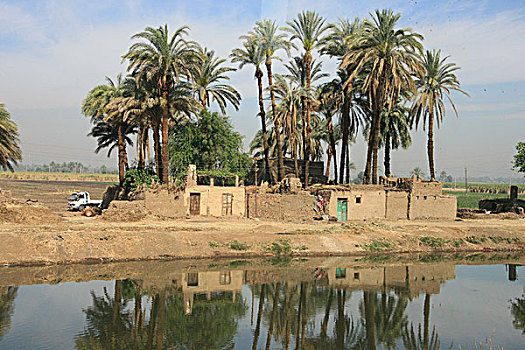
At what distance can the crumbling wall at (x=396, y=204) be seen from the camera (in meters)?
36.3

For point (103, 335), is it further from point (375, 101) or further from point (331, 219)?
point (375, 101)

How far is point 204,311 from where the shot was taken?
18.5 metres

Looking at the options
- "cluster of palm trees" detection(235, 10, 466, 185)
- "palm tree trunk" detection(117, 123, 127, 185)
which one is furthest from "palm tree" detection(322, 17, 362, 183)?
"palm tree trunk" detection(117, 123, 127, 185)

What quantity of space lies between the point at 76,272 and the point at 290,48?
26330 millimetres

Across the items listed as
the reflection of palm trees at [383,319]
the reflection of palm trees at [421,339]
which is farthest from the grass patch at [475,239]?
the reflection of palm trees at [421,339]

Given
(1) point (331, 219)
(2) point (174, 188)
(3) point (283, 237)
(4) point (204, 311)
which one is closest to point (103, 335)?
(4) point (204, 311)

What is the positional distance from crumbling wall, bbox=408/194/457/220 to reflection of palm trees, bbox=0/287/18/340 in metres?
27.1

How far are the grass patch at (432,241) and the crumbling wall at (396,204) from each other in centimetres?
484

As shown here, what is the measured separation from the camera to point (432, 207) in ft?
123

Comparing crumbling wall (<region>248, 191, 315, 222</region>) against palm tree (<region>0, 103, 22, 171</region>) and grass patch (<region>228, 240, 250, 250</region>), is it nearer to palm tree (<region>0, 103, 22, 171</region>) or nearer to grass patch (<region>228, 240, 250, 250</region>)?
grass patch (<region>228, 240, 250, 250</region>)

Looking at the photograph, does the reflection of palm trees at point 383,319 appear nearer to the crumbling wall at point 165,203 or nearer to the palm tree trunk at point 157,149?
the crumbling wall at point 165,203

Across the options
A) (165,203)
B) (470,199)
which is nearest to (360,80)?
(165,203)

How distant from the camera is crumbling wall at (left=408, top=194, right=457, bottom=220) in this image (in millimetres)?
36991

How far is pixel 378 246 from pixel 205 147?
69.8ft
